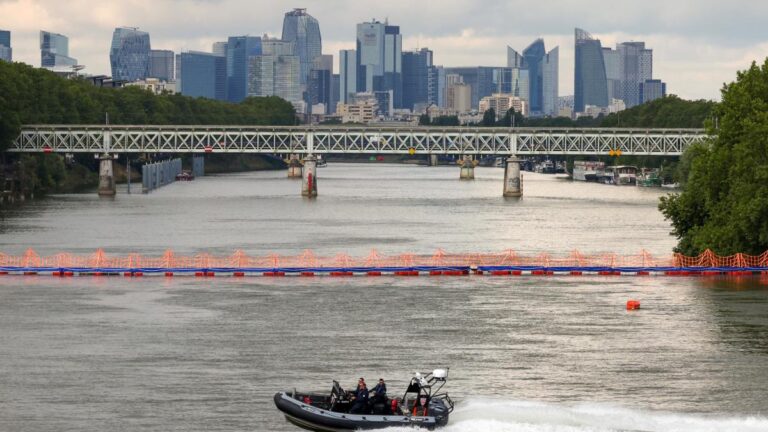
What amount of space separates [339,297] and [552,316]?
1529 centimetres

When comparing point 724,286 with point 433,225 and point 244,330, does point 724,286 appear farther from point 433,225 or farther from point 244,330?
point 433,225

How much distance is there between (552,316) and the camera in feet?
306

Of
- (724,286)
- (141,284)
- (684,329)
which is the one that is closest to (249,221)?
(141,284)

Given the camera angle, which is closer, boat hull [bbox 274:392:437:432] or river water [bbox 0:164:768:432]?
boat hull [bbox 274:392:437:432]

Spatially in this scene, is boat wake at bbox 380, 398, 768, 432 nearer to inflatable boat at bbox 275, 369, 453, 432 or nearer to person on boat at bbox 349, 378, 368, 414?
inflatable boat at bbox 275, 369, 453, 432

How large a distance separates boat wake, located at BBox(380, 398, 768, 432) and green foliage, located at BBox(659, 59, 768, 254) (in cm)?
4670

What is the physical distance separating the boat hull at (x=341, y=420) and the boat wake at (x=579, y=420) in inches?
20.1

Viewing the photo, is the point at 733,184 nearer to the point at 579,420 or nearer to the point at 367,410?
the point at 579,420

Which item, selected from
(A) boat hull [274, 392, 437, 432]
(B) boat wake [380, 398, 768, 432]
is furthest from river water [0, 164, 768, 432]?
(A) boat hull [274, 392, 437, 432]

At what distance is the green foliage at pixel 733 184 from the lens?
111 m

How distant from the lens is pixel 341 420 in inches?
2473

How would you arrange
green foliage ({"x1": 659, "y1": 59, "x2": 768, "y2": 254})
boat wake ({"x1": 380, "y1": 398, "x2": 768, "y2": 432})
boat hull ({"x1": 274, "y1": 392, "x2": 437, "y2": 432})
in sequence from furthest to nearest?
green foliage ({"x1": 659, "y1": 59, "x2": 768, "y2": 254}), boat wake ({"x1": 380, "y1": 398, "x2": 768, "y2": 432}), boat hull ({"x1": 274, "y1": 392, "x2": 437, "y2": 432})

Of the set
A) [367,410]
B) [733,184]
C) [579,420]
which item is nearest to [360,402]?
[367,410]

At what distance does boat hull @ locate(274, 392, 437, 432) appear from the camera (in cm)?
6262
